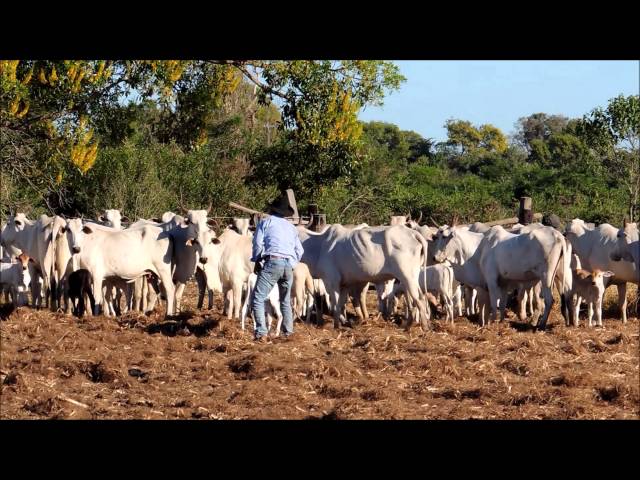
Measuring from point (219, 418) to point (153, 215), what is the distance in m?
16.4

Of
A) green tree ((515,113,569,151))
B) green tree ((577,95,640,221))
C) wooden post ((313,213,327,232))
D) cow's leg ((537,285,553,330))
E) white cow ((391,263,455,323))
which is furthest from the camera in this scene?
green tree ((515,113,569,151))

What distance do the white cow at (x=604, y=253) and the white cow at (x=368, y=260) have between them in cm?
282

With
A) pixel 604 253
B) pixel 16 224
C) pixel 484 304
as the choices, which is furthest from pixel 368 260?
pixel 16 224

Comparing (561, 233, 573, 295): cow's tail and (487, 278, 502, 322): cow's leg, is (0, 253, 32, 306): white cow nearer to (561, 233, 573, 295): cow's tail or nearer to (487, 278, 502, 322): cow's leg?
(487, 278, 502, 322): cow's leg

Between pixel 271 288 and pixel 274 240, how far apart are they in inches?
21.4

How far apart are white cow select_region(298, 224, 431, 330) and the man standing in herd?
2.11 m

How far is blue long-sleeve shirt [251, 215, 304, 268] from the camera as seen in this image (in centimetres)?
1232

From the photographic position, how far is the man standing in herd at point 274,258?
12156 mm

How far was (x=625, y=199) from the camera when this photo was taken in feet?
109

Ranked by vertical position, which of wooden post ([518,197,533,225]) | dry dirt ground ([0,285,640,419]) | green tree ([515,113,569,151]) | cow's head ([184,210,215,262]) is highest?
green tree ([515,113,569,151])

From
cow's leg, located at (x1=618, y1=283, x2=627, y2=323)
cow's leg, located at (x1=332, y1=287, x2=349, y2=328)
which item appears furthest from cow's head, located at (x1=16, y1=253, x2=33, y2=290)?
cow's leg, located at (x1=618, y1=283, x2=627, y2=323)

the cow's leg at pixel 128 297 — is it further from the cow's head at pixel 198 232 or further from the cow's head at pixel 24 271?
the cow's head at pixel 198 232

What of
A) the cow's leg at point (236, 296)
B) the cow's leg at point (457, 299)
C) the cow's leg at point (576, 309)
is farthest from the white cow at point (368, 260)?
the cow's leg at point (457, 299)
